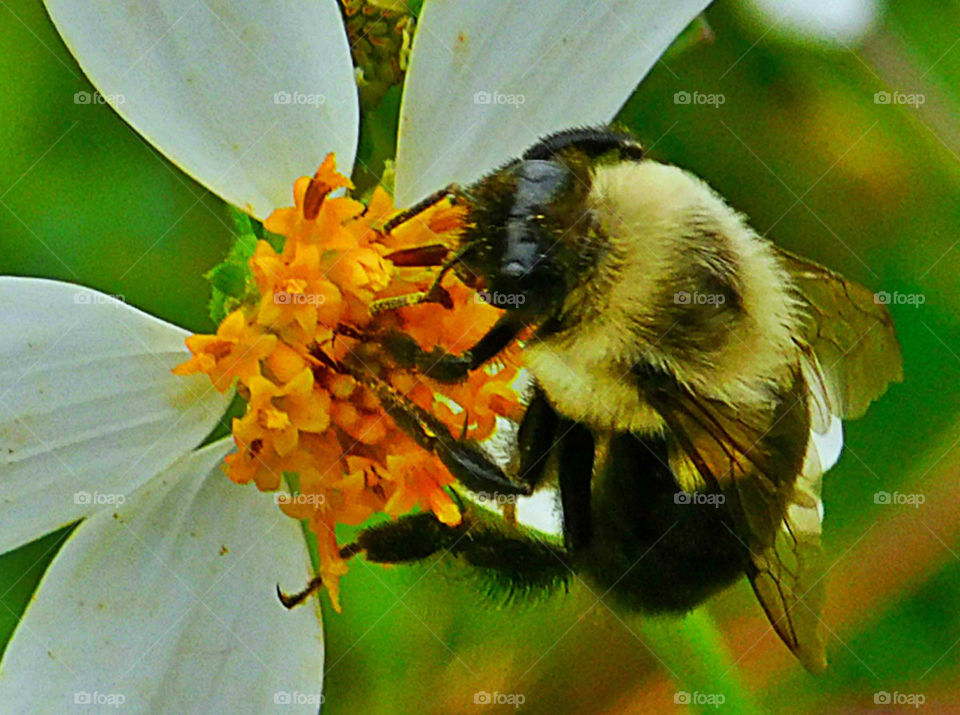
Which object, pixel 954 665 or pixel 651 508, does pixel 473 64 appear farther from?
pixel 954 665

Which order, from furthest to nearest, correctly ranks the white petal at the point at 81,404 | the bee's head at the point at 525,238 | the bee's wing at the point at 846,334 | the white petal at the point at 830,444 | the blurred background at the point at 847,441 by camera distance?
the blurred background at the point at 847,441, the white petal at the point at 830,444, the bee's wing at the point at 846,334, the white petal at the point at 81,404, the bee's head at the point at 525,238

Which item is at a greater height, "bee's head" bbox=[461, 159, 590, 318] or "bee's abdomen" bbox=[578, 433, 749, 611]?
"bee's head" bbox=[461, 159, 590, 318]

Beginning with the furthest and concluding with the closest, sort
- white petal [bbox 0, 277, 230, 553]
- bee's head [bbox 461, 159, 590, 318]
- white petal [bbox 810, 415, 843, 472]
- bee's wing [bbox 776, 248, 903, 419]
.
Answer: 1. white petal [bbox 810, 415, 843, 472]
2. bee's wing [bbox 776, 248, 903, 419]
3. white petal [bbox 0, 277, 230, 553]
4. bee's head [bbox 461, 159, 590, 318]

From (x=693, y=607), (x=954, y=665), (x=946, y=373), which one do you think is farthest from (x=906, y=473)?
(x=693, y=607)

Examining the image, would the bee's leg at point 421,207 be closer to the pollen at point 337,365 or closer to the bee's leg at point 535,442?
the pollen at point 337,365

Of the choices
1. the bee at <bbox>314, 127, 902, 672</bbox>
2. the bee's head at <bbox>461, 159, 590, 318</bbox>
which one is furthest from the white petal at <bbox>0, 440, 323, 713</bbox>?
the bee's head at <bbox>461, 159, 590, 318</bbox>

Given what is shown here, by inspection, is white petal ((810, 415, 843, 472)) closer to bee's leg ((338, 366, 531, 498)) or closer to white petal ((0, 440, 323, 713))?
bee's leg ((338, 366, 531, 498))

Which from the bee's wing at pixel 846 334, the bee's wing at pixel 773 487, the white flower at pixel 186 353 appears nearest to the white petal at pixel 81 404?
the white flower at pixel 186 353
